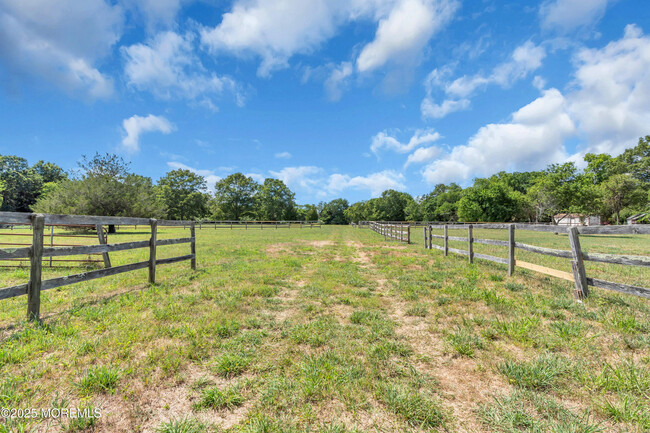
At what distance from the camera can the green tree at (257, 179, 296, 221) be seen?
69.3 metres

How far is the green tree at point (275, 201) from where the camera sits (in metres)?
69.3

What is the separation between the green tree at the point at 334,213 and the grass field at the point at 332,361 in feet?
319

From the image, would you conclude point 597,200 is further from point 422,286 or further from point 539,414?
point 539,414

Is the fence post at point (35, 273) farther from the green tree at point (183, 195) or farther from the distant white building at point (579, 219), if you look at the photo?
the green tree at point (183, 195)

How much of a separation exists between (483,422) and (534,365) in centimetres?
117

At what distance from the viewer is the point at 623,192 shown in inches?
1271

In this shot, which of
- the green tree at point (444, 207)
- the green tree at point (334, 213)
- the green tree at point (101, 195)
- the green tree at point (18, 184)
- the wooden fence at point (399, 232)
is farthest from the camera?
the green tree at point (334, 213)

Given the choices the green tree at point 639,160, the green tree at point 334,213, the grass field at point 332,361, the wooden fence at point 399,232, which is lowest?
the grass field at point 332,361

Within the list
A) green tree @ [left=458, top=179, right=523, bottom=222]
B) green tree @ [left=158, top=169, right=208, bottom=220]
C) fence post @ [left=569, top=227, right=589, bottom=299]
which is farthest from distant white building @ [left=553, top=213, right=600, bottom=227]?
green tree @ [left=158, top=169, right=208, bottom=220]

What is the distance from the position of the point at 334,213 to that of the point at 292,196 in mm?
32974

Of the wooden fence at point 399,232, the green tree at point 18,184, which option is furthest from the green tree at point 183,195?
the wooden fence at point 399,232

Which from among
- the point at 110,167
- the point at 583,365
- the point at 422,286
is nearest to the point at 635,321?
the point at 583,365

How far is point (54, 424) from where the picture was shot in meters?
1.95

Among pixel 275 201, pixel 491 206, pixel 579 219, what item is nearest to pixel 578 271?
pixel 579 219
